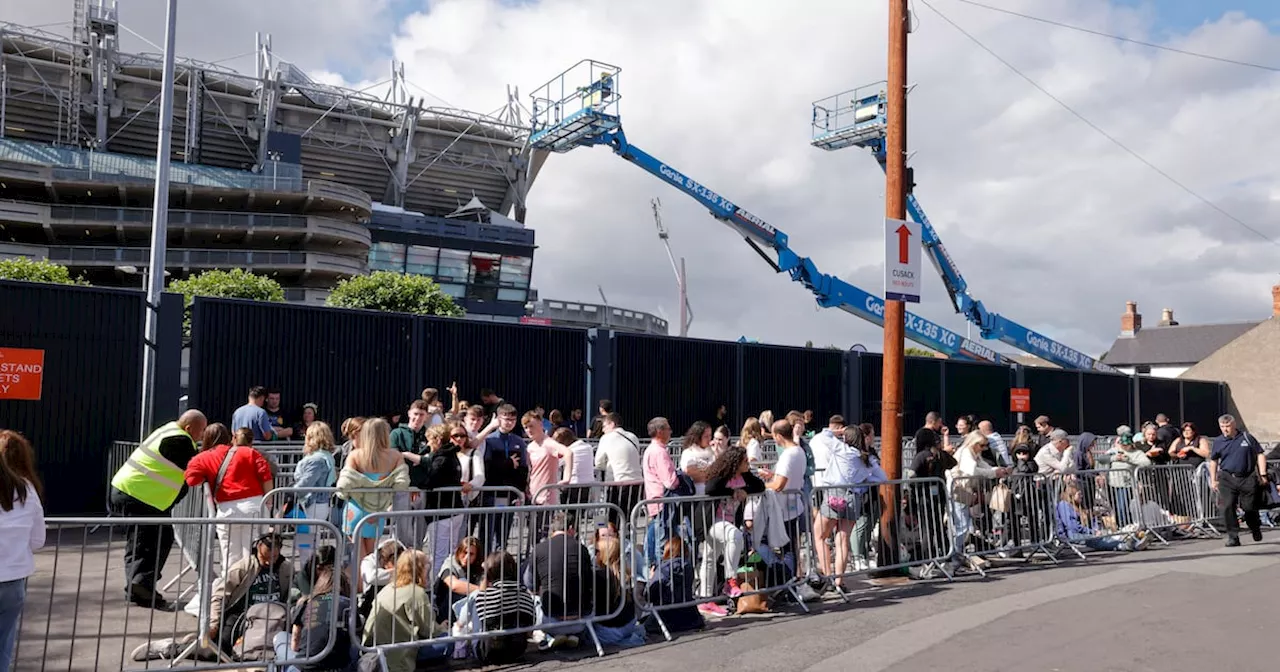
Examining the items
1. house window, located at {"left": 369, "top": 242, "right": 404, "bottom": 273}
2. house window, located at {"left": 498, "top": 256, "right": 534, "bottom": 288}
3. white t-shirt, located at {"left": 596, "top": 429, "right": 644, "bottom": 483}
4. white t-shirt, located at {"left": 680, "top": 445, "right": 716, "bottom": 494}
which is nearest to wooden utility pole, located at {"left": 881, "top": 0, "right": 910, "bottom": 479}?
white t-shirt, located at {"left": 680, "top": 445, "right": 716, "bottom": 494}

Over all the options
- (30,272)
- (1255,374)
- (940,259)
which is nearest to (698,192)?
(940,259)

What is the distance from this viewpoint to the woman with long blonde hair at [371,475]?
7.69 metres

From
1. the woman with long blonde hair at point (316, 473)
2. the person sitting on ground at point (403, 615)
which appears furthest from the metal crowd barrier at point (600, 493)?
the person sitting on ground at point (403, 615)

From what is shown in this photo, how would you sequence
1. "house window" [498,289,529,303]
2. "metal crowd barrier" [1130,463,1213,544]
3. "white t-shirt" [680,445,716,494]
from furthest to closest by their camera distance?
1. "house window" [498,289,529,303]
2. "metal crowd barrier" [1130,463,1213,544]
3. "white t-shirt" [680,445,716,494]

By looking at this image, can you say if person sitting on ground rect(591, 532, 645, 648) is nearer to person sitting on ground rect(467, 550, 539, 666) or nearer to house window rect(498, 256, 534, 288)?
person sitting on ground rect(467, 550, 539, 666)

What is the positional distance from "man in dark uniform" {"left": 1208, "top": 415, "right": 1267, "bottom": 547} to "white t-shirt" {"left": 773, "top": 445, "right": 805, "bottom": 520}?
21.3ft

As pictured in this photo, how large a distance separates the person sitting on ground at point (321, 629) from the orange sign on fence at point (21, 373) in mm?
9610

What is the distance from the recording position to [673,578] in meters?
7.64

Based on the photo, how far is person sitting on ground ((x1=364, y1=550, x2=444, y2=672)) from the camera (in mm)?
6188

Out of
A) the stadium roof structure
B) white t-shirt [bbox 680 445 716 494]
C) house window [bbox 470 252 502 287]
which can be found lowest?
white t-shirt [bbox 680 445 716 494]

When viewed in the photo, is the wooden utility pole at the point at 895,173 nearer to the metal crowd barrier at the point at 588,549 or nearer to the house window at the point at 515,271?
the metal crowd barrier at the point at 588,549

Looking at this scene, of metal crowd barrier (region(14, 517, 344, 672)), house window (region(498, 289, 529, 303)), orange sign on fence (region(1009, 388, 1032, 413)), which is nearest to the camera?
metal crowd barrier (region(14, 517, 344, 672))

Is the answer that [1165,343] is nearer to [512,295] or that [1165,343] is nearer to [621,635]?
[512,295]

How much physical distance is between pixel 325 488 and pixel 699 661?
3.70 meters
